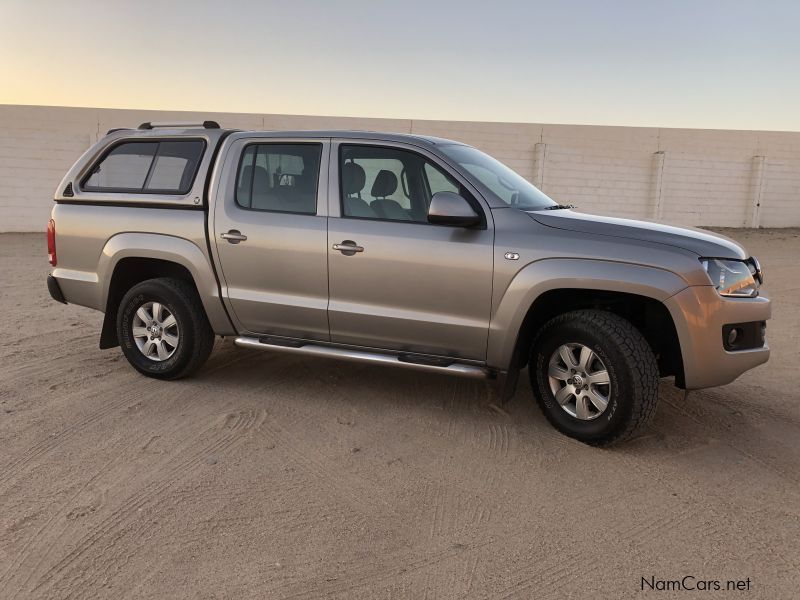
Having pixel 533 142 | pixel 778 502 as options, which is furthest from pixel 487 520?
pixel 533 142

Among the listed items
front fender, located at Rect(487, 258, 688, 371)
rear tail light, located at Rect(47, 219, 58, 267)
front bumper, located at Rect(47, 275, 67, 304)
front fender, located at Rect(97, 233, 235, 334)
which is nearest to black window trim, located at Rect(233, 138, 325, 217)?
front fender, located at Rect(97, 233, 235, 334)

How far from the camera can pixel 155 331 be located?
17.4 ft

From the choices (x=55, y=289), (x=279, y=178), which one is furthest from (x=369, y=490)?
(x=55, y=289)

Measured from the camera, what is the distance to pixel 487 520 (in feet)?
10.8

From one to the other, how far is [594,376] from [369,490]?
1.51 meters

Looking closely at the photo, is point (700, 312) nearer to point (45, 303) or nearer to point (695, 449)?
point (695, 449)

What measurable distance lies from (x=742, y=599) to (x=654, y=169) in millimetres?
16823

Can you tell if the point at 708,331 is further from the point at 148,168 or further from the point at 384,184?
the point at 148,168

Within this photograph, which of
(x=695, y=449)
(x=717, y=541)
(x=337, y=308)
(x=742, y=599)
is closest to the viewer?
(x=742, y=599)

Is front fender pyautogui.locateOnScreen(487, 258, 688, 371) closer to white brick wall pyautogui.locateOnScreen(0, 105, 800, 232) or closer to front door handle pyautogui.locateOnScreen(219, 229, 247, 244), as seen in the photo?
front door handle pyautogui.locateOnScreen(219, 229, 247, 244)

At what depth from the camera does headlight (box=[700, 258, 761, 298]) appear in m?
3.89

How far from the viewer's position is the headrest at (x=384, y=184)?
15.2 feet

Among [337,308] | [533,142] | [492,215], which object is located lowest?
[337,308]

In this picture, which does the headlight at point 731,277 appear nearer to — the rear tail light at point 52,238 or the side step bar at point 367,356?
the side step bar at point 367,356
